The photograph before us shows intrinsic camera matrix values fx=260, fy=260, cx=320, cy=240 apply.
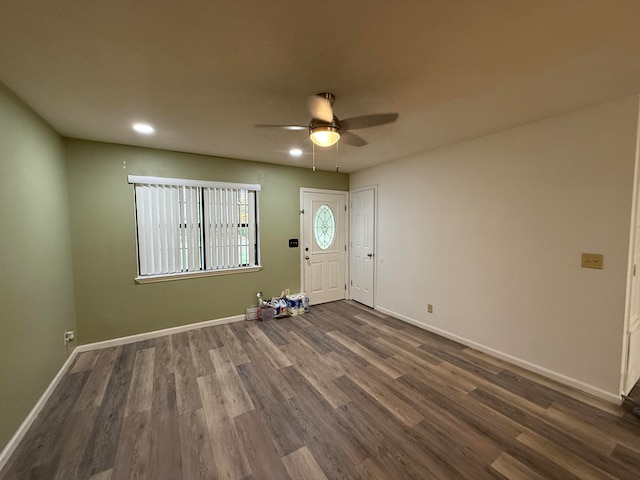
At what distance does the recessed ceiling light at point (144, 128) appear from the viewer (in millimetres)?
2573

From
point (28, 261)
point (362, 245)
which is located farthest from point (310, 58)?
point (362, 245)

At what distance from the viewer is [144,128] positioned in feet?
8.71

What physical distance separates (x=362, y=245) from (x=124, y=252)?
3.52 m

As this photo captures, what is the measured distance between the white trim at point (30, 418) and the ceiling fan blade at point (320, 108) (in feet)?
9.59

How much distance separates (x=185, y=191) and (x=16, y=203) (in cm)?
171

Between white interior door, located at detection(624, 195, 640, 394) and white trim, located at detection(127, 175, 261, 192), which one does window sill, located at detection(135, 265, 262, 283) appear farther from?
white interior door, located at detection(624, 195, 640, 394)

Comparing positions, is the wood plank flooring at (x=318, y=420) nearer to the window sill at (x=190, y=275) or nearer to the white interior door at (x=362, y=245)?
the window sill at (x=190, y=275)

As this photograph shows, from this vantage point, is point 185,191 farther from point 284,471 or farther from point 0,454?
point 284,471

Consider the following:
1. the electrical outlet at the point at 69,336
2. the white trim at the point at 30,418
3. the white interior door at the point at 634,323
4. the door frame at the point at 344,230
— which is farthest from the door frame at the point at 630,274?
the electrical outlet at the point at 69,336

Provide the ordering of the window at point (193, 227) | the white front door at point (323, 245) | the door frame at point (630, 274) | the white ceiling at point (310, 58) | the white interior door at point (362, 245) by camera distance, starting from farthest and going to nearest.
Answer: the white front door at point (323, 245), the white interior door at point (362, 245), the window at point (193, 227), the door frame at point (630, 274), the white ceiling at point (310, 58)

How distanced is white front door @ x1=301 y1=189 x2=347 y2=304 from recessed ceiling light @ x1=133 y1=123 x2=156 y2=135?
7.61 ft

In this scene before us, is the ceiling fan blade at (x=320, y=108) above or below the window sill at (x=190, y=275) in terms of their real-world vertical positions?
above

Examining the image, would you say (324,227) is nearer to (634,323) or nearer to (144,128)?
(144,128)

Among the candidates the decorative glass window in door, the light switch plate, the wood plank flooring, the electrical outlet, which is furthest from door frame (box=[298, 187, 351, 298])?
the light switch plate
